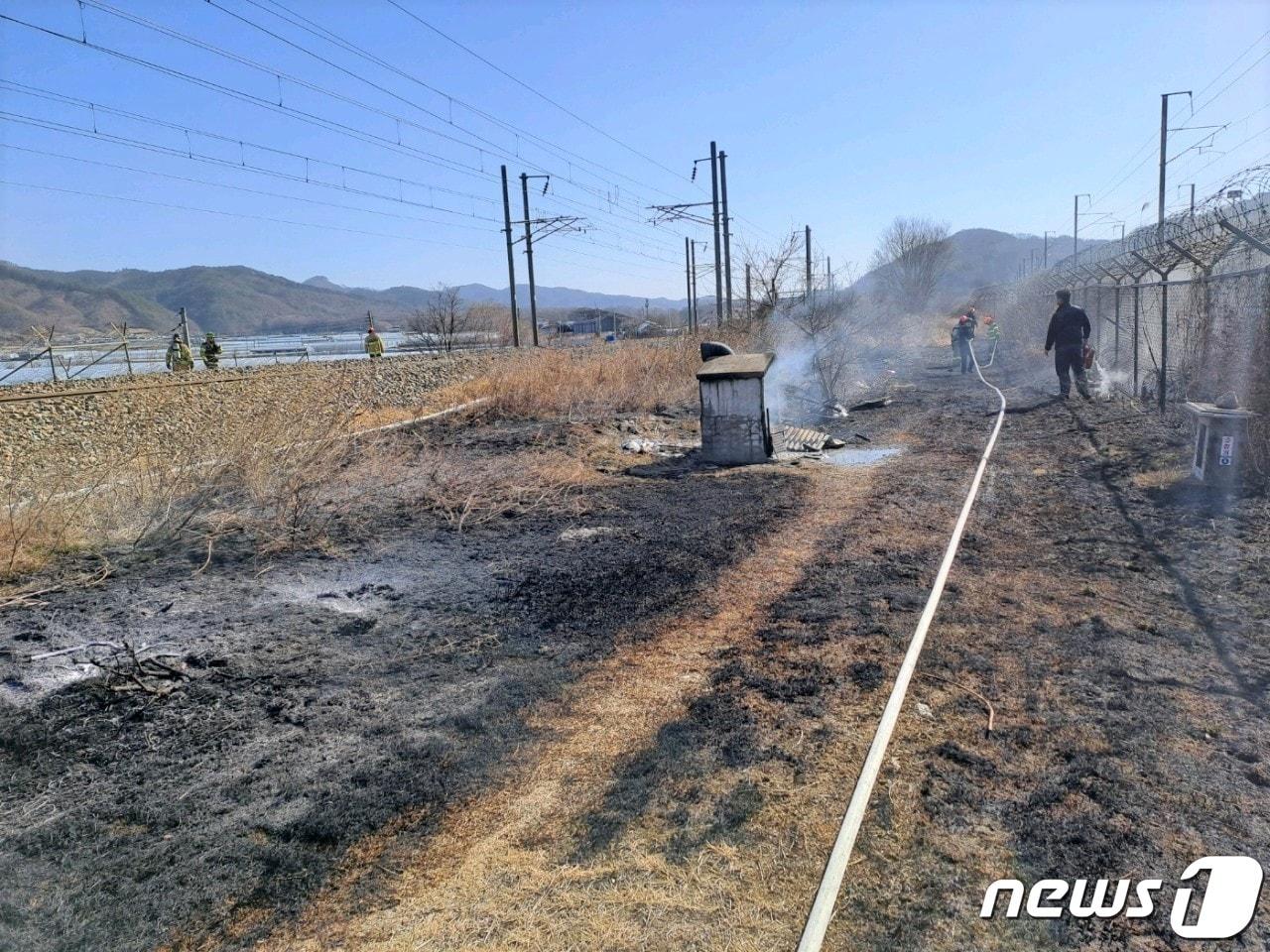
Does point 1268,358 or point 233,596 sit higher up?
point 1268,358

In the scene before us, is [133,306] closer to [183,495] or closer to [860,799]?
[183,495]

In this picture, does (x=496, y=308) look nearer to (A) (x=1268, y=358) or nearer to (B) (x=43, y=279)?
(A) (x=1268, y=358)

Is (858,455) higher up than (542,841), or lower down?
higher up

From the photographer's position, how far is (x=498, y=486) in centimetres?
961

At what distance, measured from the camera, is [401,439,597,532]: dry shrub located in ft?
28.5

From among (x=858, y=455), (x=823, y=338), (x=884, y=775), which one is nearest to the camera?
(x=884, y=775)

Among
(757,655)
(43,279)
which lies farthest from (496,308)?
(43,279)

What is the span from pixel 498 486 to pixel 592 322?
8747cm

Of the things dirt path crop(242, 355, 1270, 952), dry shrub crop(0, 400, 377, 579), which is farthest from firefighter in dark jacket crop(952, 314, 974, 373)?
dry shrub crop(0, 400, 377, 579)

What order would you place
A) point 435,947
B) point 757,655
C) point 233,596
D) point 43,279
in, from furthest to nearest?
point 43,279 → point 233,596 → point 757,655 → point 435,947

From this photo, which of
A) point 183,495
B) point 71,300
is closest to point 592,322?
point 71,300

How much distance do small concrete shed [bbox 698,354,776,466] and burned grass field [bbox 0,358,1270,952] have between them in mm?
3948

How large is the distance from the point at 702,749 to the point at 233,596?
3.94 m

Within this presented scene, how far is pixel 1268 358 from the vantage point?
901cm
